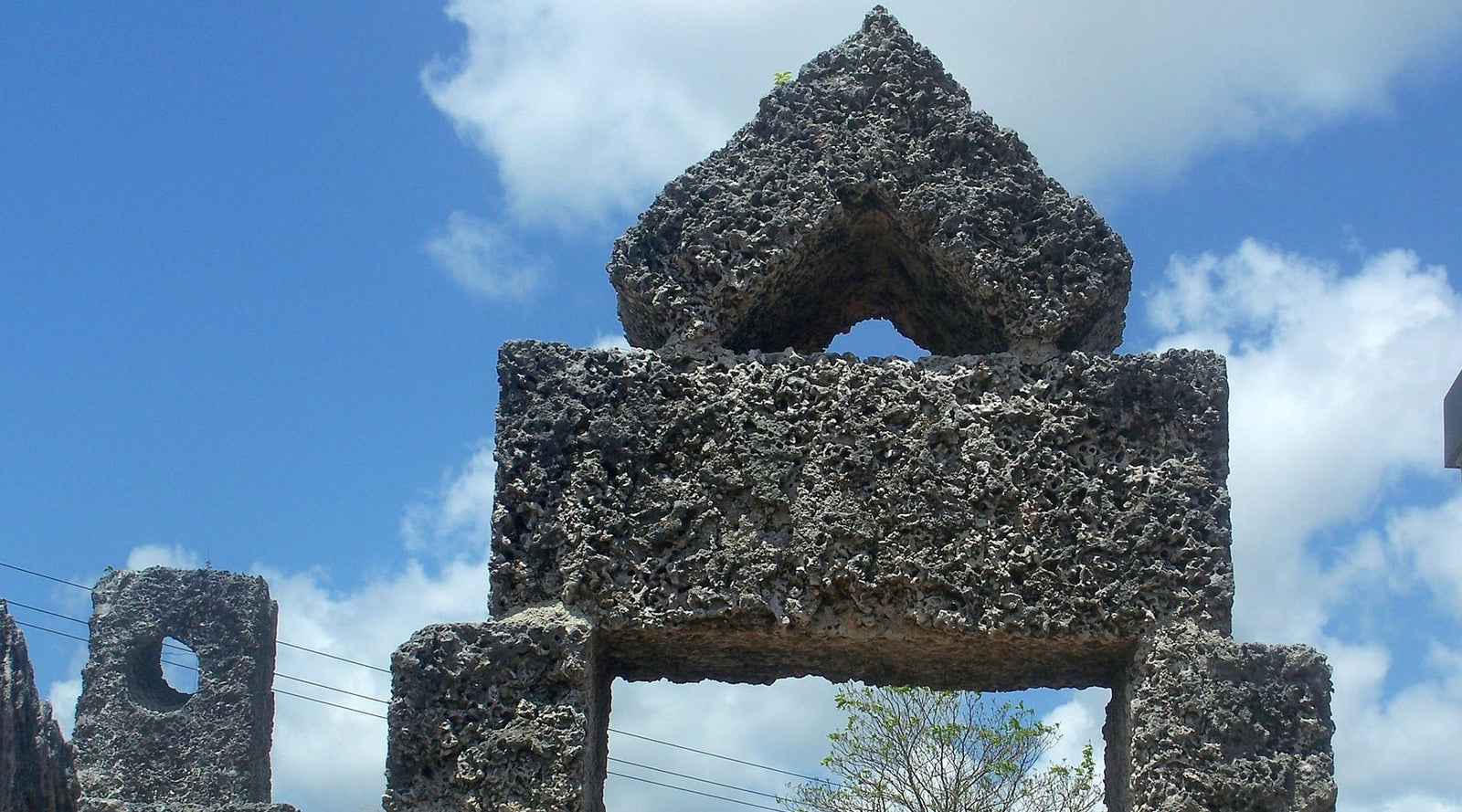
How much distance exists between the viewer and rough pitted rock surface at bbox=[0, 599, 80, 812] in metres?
2.83

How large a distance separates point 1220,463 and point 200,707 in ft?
31.1

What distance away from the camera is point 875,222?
518cm

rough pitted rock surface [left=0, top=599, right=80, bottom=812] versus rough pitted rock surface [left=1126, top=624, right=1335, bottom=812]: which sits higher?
rough pitted rock surface [left=1126, top=624, right=1335, bottom=812]

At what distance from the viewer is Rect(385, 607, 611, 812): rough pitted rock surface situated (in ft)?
14.2

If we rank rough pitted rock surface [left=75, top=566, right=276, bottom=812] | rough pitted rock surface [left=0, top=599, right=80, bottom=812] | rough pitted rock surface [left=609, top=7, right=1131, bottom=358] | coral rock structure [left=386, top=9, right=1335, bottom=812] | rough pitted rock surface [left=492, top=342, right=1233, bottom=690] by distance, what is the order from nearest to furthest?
rough pitted rock surface [left=0, top=599, right=80, bottom=812], coral rock structure [left=386, top=9, right=1335, bottom=812], rough pitted rock surface [left=492, top=342, right=1233, bottom=690], rough pitted rock surface [left=609, top=7, right=1131, bottom=358], rough pitted rock surface [left=75, top=566, right=276, bottom=812]

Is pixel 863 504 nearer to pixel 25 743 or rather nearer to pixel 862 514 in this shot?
pixel 862 514

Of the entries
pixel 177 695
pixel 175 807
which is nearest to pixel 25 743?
pixel 175 807

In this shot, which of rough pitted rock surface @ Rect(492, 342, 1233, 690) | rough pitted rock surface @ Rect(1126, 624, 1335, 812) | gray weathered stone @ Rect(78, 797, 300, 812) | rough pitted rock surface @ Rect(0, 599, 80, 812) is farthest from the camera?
gray weathered stone @ Rect(78, 797, 300, 812)

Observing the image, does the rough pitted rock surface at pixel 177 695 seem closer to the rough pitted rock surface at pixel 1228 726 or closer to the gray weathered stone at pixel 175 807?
the gray weathered stone at pixel 175 807

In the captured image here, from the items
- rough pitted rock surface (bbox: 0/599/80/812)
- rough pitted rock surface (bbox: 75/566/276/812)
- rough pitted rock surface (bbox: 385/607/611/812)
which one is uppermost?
rough pitted rock surface (bbox: 75/566/276/812)

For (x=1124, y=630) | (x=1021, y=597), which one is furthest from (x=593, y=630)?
(x=1124, y=630)

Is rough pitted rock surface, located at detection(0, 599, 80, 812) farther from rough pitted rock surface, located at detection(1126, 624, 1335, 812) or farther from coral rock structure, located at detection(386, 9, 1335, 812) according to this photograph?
rough pitted rock surface, located at detection(1126, 624, 1335, 812)

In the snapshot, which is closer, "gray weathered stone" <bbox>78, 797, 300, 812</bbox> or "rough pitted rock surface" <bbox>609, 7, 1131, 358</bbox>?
"rough pitted rock surface" <bbox>609, 7, 1131, 358</bbox>

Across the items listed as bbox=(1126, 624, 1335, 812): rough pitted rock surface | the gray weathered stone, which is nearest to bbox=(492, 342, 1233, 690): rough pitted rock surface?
bbox=(1126, 624, 1335, 812): rough pitted rock surface
